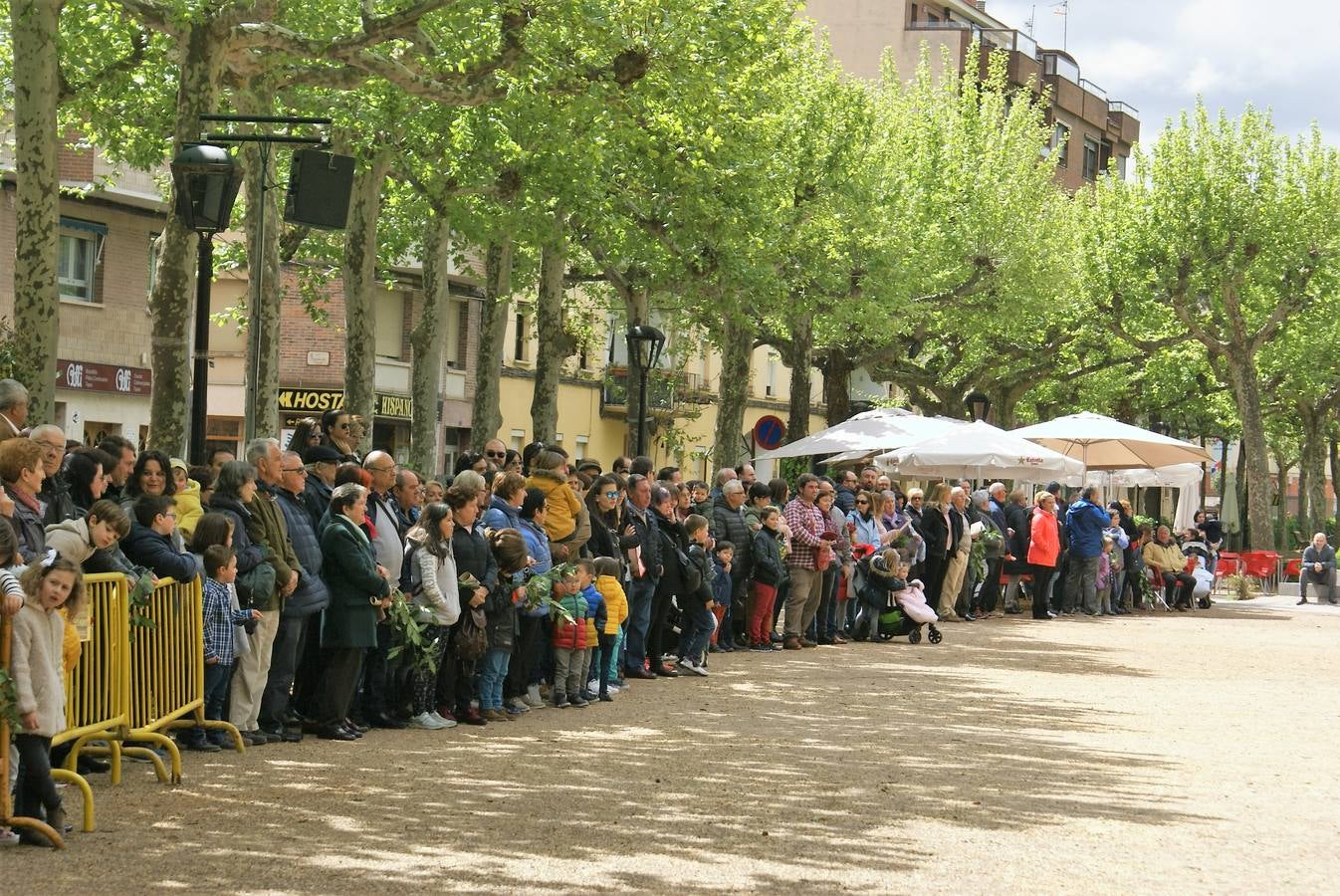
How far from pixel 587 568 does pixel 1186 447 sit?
2195 centimetres

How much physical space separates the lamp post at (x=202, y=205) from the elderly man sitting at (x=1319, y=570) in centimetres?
2685

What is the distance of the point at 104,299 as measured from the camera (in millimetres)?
40438

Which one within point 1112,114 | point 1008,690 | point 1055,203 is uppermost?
point 1112,114

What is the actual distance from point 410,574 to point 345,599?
847 millimetres

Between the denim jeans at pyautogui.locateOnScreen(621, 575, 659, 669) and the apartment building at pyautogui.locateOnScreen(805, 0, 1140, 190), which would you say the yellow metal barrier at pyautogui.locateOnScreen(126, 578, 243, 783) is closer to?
the denim jeans at pyautogui.locateOnScreen(621, 575, 659, 669)

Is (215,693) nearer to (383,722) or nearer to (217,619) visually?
(217,619)

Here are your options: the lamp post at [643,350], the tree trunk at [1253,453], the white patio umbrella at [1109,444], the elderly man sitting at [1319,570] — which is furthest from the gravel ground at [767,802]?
the tree trunk at [1253,453]

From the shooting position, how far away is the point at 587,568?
1605 cm

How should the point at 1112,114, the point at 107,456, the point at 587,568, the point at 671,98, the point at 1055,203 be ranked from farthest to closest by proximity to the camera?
the point at 1112,114, the point at 1055,203, the point at 671,98, the point at 587,568, the point at 107,456

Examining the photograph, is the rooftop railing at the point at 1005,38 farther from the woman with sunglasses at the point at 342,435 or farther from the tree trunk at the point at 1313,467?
the woman with sunglasses at the point at 342,435

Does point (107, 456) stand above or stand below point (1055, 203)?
below

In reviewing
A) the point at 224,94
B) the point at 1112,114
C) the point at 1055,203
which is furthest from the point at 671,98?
the point at 1112,114

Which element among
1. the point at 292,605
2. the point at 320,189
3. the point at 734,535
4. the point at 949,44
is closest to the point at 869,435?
the point at 734,535

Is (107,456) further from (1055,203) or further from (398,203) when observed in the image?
(1055,203)
